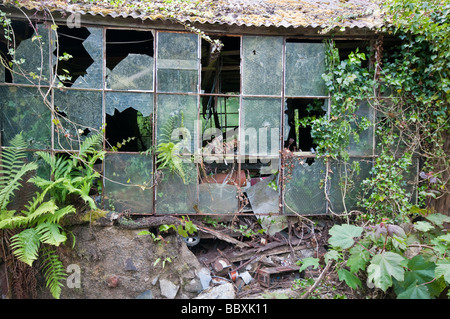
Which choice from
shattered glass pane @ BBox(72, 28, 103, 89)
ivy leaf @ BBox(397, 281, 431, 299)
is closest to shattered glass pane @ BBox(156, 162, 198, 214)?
shattered glass pane @ BBox(72, 28, 103, 89)

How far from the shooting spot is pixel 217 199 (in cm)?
578

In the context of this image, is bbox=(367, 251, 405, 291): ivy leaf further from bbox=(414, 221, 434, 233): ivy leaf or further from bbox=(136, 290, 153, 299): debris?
bbox=(136, 290, 153, 299): debris

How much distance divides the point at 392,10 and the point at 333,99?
5.51 feet

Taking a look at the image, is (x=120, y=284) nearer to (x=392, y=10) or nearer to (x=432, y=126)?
(x=432, y=126)

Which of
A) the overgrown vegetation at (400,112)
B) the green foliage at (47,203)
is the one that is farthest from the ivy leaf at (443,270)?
the green foliage at (47,203)

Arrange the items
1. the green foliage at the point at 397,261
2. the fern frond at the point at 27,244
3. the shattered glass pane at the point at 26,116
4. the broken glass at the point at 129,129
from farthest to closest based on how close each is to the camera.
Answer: the broken glass at the point at 129,129, the shattered glass pane at the point at 26,116, the fern frond at the point at 27,244, the green foliage at the point at 397,261

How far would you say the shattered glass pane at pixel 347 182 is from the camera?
19.0 feet

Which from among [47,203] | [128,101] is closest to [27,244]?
[47,203]

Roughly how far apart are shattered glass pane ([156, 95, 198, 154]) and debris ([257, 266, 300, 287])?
243 cm

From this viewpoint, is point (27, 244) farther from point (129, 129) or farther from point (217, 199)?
point (129, 129)

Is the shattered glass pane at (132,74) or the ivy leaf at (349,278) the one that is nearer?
the ivy leaf at (349,278)

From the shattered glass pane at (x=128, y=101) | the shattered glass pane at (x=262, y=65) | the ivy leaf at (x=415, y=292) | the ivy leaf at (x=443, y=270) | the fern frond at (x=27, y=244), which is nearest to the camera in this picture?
the ivy leaf at (x=443, y=270)

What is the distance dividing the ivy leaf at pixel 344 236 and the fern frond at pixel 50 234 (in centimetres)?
367

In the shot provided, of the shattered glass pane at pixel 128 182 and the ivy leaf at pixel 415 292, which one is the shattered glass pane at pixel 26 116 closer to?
the shattered glass pane at pixel 128 182
